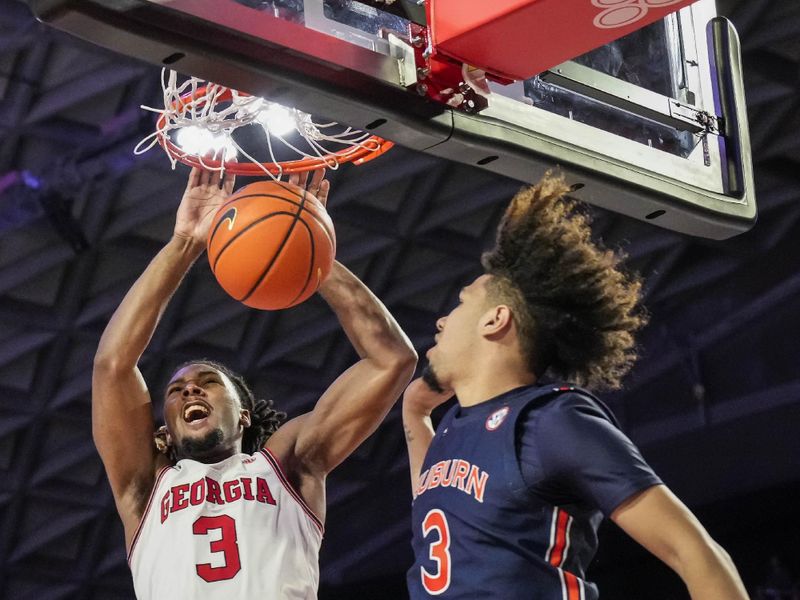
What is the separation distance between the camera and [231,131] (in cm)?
375

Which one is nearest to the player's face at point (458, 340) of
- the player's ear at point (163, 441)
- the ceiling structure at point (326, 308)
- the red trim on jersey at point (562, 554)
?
the red trim on jersey at point (562, 554)

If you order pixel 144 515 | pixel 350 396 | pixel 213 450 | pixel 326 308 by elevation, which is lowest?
pixel 144 515

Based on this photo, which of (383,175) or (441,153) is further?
(383,175)

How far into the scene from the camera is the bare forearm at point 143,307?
3803 mm

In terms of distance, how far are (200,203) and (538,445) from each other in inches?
71.0

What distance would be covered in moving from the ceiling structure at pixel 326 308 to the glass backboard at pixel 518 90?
4.03 meters

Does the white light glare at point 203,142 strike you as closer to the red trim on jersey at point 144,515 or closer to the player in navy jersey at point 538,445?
the red trim on jersey at point 144,515

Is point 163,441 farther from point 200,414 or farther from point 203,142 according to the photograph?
point 203,142

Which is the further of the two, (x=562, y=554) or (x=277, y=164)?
(x=277, y=164)

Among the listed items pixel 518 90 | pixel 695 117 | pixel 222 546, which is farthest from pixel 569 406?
pixel 695 117

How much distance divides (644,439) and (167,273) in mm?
6813

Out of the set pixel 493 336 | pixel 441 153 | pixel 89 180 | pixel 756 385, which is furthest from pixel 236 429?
pixel 756 385

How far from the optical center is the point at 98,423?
3.81m

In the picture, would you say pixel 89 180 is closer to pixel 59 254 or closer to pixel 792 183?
pixel 59 254
